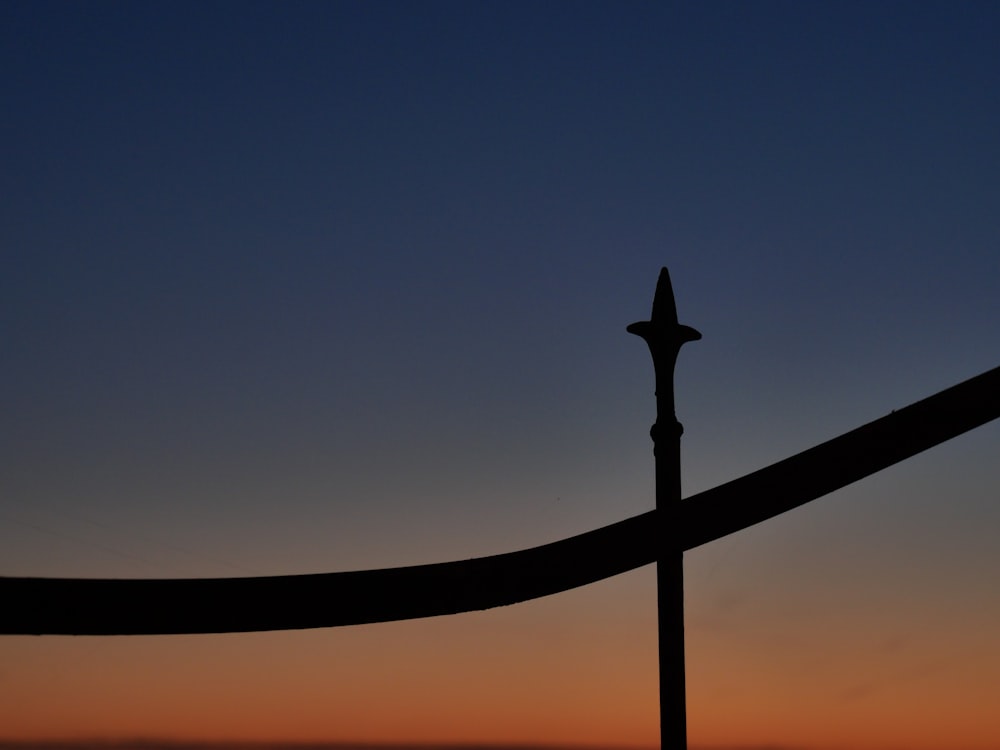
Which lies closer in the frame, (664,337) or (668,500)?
(668,500)

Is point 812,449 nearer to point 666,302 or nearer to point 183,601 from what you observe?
point 666,302

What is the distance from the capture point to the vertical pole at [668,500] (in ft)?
14.5

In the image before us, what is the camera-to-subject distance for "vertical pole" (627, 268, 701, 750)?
4414 millimetres

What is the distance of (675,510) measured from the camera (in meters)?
4.02

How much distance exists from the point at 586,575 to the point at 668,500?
0.96 meters

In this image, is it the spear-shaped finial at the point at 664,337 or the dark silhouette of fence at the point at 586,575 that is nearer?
the dark silhouette of fence at the point at 586,575

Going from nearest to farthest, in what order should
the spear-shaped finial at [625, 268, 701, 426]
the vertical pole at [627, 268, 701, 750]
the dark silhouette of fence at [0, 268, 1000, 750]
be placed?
1. the dark silhouette of fence at [0, 268, 1000, 750]
2. the vertical pole at [627, 268, 701, 750]
3. the spear-shaped finial at [625, 268, 701, 426]

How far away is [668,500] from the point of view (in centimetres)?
462

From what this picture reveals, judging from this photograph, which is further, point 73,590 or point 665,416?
point 665,416

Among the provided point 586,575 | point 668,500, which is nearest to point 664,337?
point 668,500

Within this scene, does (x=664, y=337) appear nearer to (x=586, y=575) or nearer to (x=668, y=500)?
(x=668, y=500)

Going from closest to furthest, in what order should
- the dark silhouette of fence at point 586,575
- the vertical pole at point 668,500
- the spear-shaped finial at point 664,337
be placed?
1. the dark silhouette of fence at point 586,575
2. the vertical pole at point 668,500
3. the spear-shaped finial at point 664,337

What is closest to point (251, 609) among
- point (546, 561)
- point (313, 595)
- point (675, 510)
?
point (313, 595)

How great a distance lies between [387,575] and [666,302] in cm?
222
